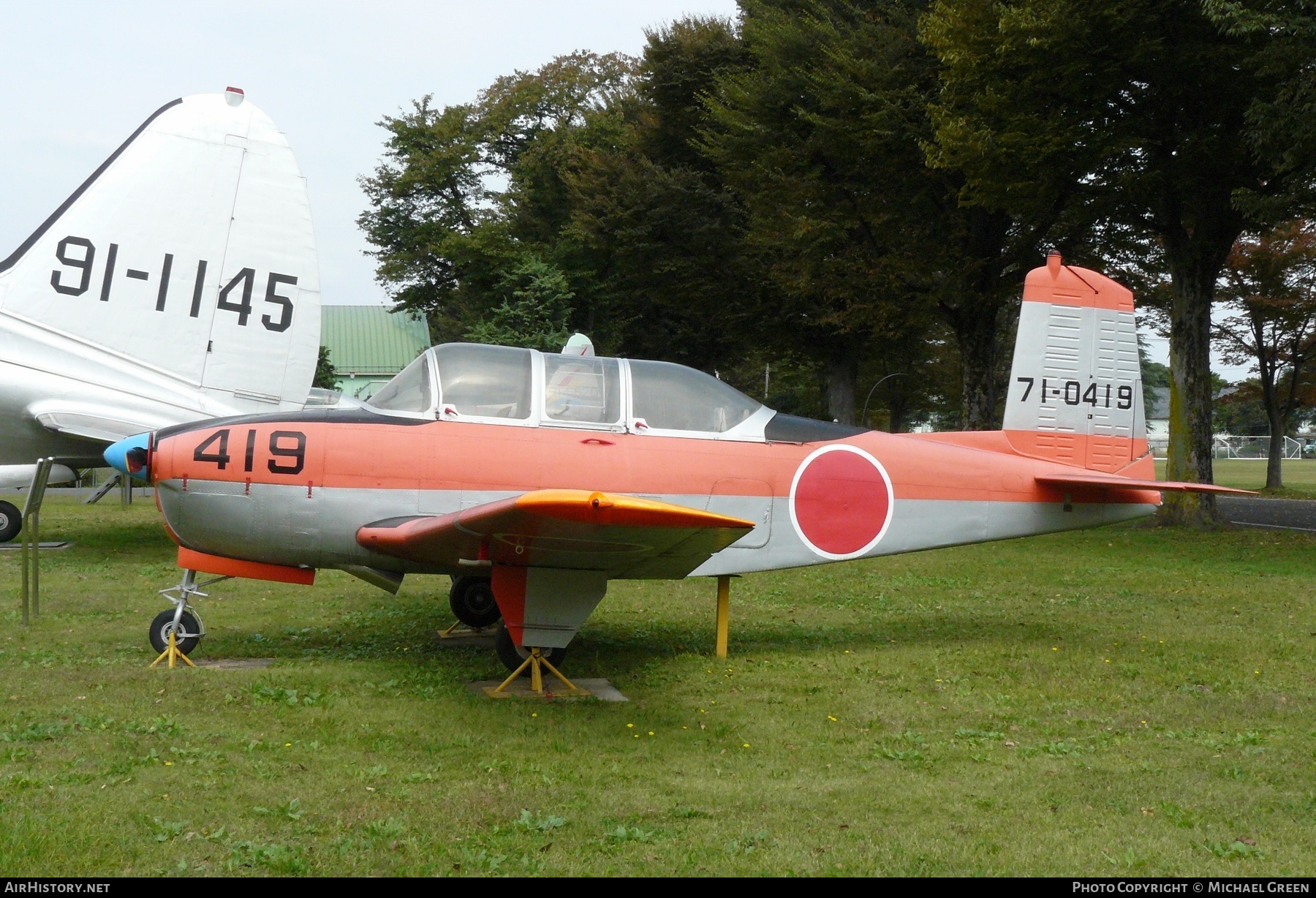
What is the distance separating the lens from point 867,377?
45.5 meters

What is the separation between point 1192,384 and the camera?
707 inches

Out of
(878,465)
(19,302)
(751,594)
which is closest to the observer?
(878,465)

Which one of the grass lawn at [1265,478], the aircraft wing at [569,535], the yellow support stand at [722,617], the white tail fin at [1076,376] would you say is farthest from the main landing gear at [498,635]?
the grass lawn at [1265,478]

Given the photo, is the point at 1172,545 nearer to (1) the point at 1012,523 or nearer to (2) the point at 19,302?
(1) the point at 1012,523

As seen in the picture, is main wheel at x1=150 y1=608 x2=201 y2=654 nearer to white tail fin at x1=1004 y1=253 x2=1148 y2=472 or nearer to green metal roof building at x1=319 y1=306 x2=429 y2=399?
white tail fin at x1=1004 y1=253 x2=1148 y2=472

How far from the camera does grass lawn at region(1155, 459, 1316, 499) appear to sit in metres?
30.9

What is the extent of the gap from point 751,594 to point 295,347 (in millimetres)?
6339

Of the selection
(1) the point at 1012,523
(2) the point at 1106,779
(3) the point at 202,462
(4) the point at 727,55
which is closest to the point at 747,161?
(4) the point at 727,55

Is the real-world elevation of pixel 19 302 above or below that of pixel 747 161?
below

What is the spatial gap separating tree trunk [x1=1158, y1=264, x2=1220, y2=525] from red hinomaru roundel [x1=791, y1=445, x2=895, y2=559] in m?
11.9

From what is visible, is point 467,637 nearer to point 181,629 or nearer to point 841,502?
point 181,629

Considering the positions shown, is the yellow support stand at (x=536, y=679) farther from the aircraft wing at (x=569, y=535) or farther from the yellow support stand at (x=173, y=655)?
the yellow support stand at (x=173, y=655)

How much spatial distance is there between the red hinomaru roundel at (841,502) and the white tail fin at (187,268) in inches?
292

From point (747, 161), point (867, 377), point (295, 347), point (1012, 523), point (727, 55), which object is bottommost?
point (1012, 523)
